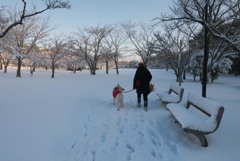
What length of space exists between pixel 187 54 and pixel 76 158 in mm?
27003

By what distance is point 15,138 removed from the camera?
632cm

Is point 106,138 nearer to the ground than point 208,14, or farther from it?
nearer to the ground

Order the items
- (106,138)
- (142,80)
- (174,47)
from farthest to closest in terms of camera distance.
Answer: (174,47)
(142,80)
(106,138)

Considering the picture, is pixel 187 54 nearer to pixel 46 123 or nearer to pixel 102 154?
pixel 46 123

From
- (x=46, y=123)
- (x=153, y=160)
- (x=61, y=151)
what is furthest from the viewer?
(x=46, y=123)

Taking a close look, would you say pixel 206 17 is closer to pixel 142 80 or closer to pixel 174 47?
pixel 142 80

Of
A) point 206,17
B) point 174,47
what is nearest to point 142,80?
point 206,17

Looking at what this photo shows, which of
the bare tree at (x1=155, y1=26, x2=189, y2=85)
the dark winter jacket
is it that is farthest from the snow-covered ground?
the bare tree at (x1=155, y1=26, x2=189, y2=85)

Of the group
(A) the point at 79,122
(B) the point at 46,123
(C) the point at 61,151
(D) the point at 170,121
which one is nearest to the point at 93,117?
Result: (A) the point at 79,122

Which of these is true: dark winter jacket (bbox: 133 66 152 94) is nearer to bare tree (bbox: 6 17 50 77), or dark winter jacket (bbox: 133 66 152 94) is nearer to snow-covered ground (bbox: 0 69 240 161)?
snow-covered ground (bbox: 0 69 240 161)

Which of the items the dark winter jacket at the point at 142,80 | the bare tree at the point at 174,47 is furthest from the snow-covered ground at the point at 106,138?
the bare tree at the point at 174,47

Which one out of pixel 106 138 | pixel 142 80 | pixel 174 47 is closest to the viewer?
pixel 106 138

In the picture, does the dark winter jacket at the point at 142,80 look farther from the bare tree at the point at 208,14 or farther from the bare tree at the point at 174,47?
the bare tree at the point at 174,47

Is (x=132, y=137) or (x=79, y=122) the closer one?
(x=132, y=137)
